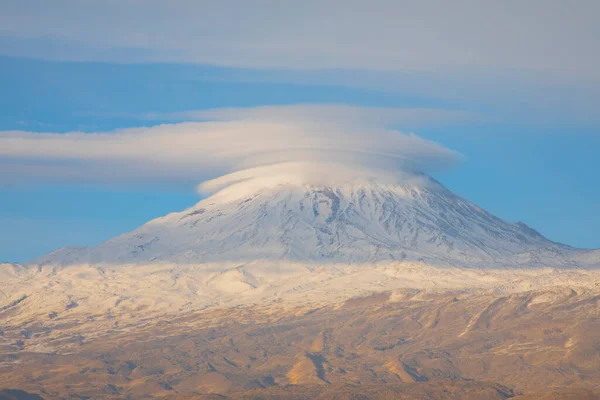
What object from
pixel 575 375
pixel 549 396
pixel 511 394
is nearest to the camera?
pixel 549 396

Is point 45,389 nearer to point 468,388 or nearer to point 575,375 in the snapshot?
point 468,388

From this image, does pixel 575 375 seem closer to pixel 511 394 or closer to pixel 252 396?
pixel 511 394

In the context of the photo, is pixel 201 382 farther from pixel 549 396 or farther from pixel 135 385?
pixel 549 396

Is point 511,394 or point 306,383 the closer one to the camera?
point 511,394

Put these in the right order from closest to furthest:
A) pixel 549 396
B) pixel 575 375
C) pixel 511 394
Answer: pixel 549 396 < pixel 511 394 < pixel 575 375

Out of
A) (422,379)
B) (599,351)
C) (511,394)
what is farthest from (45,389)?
(599,351)

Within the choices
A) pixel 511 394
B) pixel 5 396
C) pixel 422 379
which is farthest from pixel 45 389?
pixel 511 394

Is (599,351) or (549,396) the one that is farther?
(599,351)

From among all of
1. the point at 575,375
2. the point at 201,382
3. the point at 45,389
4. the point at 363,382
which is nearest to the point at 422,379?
the point at 363,382
